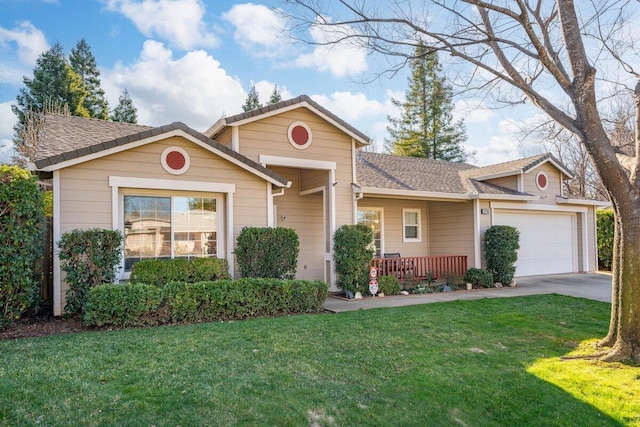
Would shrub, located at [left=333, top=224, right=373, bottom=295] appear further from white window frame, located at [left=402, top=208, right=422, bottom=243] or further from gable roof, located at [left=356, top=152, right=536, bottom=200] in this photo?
white window frame, located at [left=402, top=208, right=422, bottom=243]

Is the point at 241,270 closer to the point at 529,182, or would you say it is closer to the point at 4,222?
the point at 4,222

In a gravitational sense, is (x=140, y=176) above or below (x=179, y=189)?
above

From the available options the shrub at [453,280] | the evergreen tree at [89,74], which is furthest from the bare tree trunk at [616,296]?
the evergreen tree at [89,74]

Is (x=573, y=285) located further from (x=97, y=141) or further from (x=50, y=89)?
(x=50, y=89)

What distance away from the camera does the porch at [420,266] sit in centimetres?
1158

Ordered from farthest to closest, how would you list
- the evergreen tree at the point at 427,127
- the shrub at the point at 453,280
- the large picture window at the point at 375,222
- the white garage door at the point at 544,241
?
the evergreen tree at the point at 427,127
the white garage door at the point at 544,241
the large picture window at the point at 375,222
the shrub at the point at 453,280

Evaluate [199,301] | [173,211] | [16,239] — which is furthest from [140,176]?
[199,301]

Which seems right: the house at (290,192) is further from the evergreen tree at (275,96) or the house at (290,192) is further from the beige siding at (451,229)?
the evergreen tree at (275,96)

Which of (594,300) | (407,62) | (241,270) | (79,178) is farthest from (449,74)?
(79,178)

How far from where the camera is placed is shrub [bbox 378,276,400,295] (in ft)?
35.6

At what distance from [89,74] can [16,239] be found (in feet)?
100.0

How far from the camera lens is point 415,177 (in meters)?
14.4

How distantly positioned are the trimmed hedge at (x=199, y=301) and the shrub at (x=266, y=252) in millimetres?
850

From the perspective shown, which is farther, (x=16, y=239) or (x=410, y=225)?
(x=410, y=225)
